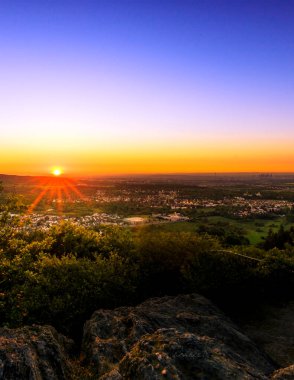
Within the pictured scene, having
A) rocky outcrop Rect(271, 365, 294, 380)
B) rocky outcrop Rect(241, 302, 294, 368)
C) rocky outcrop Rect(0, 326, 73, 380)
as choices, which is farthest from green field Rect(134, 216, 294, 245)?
rocky outcrop Rect(271, 365, 294, 380)

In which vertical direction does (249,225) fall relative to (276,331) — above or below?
below

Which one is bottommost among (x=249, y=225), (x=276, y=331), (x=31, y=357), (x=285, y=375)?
(x=249, y=225)

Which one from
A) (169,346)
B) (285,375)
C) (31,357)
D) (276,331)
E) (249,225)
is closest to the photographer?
(285,375)

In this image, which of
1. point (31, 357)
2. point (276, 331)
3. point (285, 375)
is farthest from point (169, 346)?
point (276, 331)

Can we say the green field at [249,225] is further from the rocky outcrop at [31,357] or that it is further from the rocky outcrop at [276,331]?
the rocky outcrop at [31,357]

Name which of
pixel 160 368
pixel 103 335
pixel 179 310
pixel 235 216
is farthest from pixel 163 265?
pixel 235 216

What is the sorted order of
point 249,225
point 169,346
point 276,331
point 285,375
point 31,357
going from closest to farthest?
point 285,375
point 169,346
point 31,357
point 276,331
point 249,225

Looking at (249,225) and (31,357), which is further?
(249,225)

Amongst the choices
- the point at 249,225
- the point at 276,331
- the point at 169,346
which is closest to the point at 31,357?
the point at 169,346

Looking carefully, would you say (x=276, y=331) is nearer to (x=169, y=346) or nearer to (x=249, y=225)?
(x=169, y=346)
